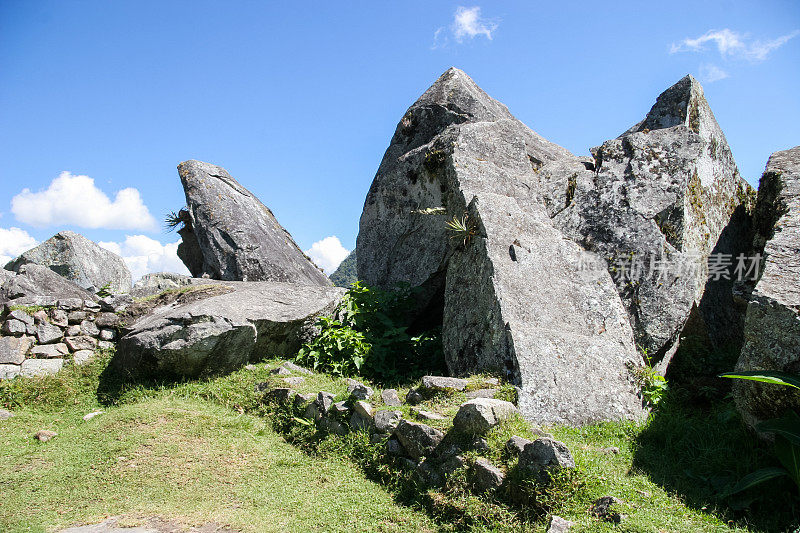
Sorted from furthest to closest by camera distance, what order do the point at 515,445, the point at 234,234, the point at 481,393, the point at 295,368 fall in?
the point at 234,234 → the point at 295,368 → the point at 481,393 → the point at 515,445

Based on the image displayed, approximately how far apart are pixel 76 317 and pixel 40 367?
117 cm

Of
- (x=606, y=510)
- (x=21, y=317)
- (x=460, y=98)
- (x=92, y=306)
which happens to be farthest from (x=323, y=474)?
(x=460, y=98)

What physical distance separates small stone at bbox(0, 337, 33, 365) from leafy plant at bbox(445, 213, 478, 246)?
7.74 metres

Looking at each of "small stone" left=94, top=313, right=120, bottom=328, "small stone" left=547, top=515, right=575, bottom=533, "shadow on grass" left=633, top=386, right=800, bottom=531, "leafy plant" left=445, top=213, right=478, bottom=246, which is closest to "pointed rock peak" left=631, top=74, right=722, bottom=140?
"leafy plant" left=445, top=213, right=478, bottom=246

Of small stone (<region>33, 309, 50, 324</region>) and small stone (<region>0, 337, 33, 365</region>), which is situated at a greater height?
small stone (<region>33, 309, 50, 324</region>)

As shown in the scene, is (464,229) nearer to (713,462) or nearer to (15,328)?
(713,462)

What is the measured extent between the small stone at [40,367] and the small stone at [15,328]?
60cm

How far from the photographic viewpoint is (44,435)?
7770 mm

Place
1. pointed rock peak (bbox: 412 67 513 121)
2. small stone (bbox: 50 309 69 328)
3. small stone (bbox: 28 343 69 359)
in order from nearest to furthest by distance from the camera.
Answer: small stone (bbox: 28 343 69 359), small stone (bbox: 50 309 69 328), pointed rock peak (bbox: 412 67 513 121)

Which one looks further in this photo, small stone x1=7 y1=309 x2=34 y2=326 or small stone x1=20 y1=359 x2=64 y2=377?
small stone x1=7 y1=309 x2=34 y2=326

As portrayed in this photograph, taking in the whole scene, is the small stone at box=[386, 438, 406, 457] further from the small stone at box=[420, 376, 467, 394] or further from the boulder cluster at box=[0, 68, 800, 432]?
the small stone at box=[420, 376, 467, 394]

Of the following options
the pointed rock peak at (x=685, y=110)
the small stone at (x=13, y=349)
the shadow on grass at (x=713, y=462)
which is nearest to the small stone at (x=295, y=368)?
the small stone at (x=13, y=349)

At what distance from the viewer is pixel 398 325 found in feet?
34.8

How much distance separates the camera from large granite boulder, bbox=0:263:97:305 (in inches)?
414
